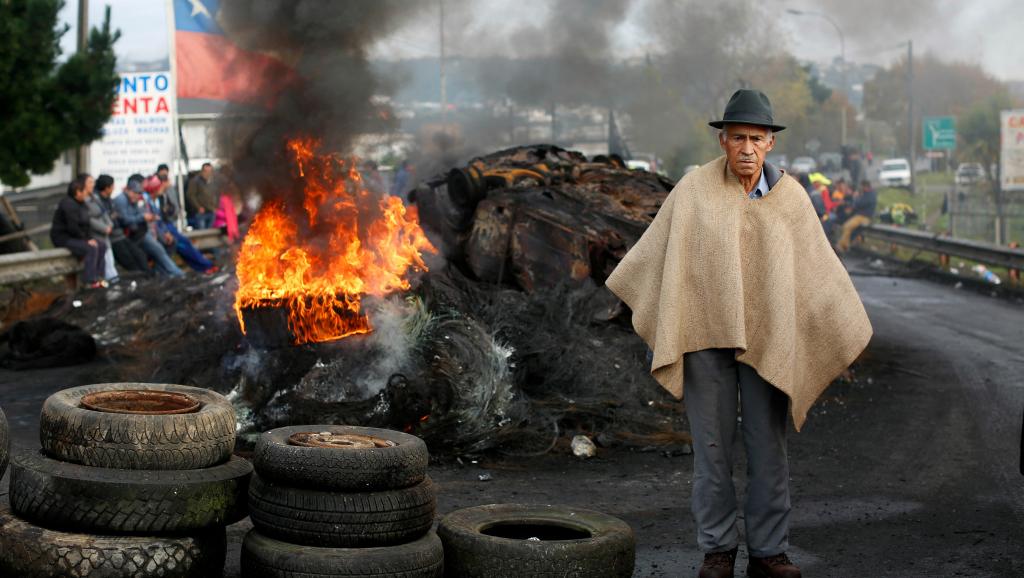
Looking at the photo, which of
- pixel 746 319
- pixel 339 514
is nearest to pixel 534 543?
pixel 339 514

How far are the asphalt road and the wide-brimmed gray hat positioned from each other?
1.88 m

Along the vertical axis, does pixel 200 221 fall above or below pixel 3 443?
A: above

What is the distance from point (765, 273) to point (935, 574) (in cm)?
152

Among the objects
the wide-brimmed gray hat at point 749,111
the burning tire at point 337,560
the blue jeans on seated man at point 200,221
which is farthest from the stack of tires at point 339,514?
the blue jeans on seated man at point 200,221

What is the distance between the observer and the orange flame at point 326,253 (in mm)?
8461

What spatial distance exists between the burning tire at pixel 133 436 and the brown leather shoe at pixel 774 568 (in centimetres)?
212

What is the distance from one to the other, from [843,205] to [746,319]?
981 inches

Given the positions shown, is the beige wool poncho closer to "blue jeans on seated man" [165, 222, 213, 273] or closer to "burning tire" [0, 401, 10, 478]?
"burning tire" [0, 401, 10, 478]

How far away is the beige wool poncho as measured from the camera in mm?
4672

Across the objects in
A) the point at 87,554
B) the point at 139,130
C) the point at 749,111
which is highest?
the point at 139,130

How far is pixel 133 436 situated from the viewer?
4.39 metres

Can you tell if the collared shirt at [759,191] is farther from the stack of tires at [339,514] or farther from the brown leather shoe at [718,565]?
the stack of tires at [339,514]

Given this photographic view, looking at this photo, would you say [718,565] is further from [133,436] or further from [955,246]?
[955,246]

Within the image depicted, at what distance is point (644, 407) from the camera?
27.5 feet
